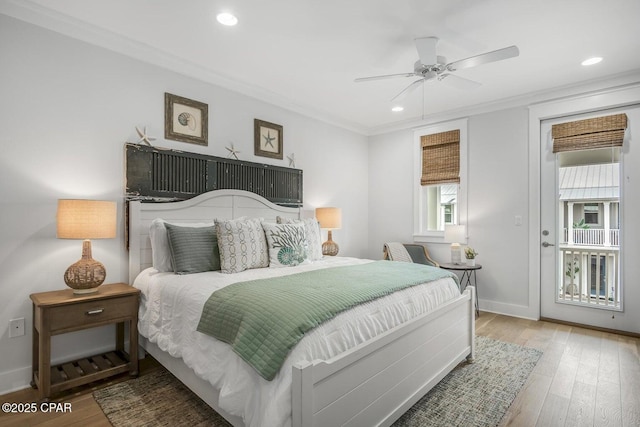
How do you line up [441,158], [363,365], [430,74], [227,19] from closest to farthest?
[363,365] → [227,19] → [430,74] → [441,158]

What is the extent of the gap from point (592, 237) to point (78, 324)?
4655 mm

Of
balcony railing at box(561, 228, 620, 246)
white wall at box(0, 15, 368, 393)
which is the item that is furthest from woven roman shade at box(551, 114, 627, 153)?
white wall at box(0, 15, 368, 393)

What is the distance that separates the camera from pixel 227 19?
92.9 inches

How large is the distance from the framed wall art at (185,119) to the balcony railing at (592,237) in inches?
158

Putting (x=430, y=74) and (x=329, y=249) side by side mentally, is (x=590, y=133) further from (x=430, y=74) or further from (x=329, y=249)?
(x=329, y=249)

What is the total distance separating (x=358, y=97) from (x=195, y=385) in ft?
10.8

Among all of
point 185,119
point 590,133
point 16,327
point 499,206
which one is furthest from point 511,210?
point 16,327

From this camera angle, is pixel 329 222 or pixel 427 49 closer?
pixel 427 49

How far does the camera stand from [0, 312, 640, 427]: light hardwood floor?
1896 mm

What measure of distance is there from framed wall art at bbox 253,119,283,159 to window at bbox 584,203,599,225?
134 inches

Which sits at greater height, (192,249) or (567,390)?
(192,249)

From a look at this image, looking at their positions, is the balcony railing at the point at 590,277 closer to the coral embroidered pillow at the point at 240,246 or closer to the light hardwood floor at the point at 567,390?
the light hardwood floor at the point at 567,390

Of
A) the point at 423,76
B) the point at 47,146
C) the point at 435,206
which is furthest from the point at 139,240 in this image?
the point at 435,206

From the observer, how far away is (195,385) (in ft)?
6.30
